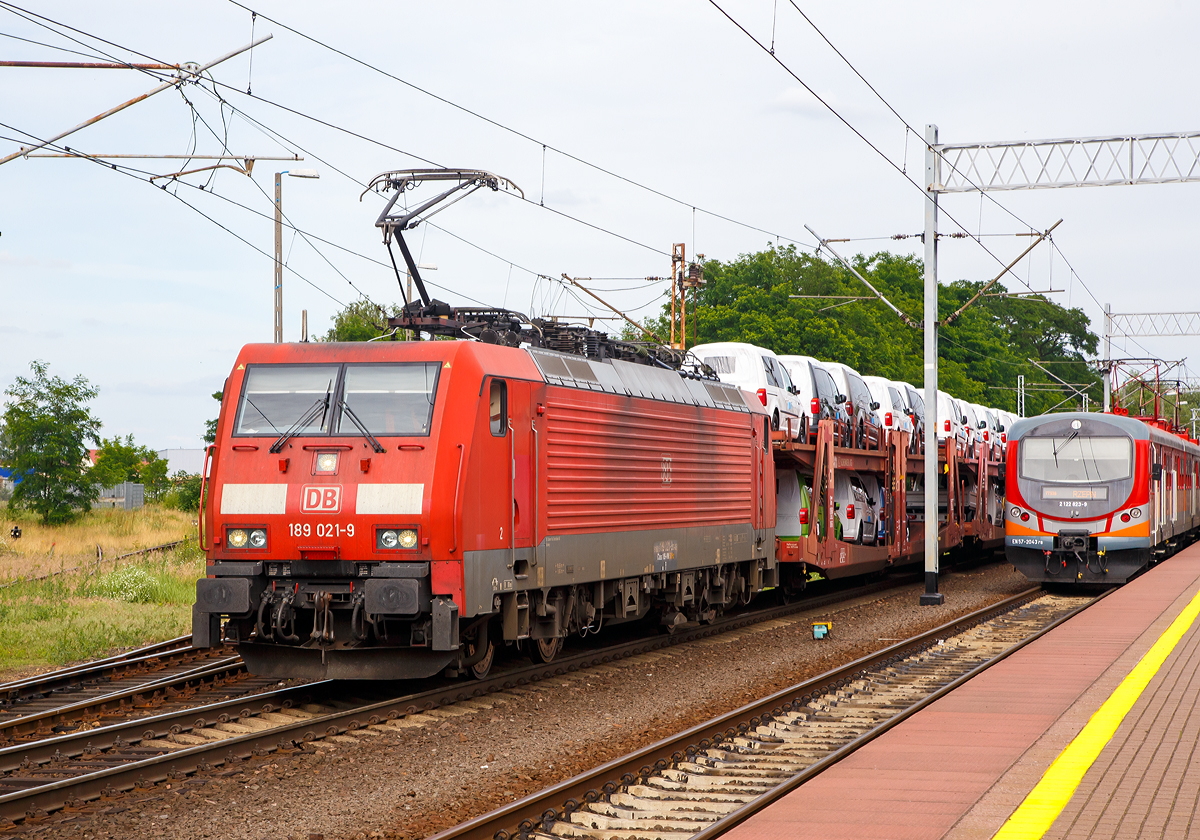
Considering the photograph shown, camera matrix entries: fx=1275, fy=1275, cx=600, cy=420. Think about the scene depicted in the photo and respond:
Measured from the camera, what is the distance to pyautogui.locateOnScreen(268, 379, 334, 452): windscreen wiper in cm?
1135

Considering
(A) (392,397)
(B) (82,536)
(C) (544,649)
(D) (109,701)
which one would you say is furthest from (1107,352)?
(D) (109,701)

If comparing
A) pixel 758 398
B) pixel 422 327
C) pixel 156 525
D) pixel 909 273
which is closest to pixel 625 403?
pixel 422 327

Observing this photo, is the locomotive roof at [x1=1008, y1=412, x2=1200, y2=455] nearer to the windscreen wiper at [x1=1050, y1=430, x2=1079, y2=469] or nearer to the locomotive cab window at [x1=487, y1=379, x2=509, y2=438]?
the windscreen wiper at [x1=1050, y1=430, x2=1079, y2=469]

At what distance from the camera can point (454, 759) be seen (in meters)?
9.34

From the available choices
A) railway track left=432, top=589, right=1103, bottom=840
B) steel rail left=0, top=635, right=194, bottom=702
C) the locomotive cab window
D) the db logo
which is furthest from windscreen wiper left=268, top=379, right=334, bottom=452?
railway track left=432, top=589, right=1103, bottom=840

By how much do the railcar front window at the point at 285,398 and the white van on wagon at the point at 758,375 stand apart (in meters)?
10.7

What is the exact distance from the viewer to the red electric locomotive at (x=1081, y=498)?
899 inches

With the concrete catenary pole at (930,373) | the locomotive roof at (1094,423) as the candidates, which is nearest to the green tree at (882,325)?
the locomotive roof at (1094,423)

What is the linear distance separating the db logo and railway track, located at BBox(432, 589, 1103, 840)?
364cm

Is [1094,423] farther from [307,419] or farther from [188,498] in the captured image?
[188,498]

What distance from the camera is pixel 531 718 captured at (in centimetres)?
1097

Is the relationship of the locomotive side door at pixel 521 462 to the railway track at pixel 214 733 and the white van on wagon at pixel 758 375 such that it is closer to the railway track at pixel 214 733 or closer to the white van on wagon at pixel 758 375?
the railway track at pixel 214 733

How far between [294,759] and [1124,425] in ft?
62.3

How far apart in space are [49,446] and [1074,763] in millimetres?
36047
